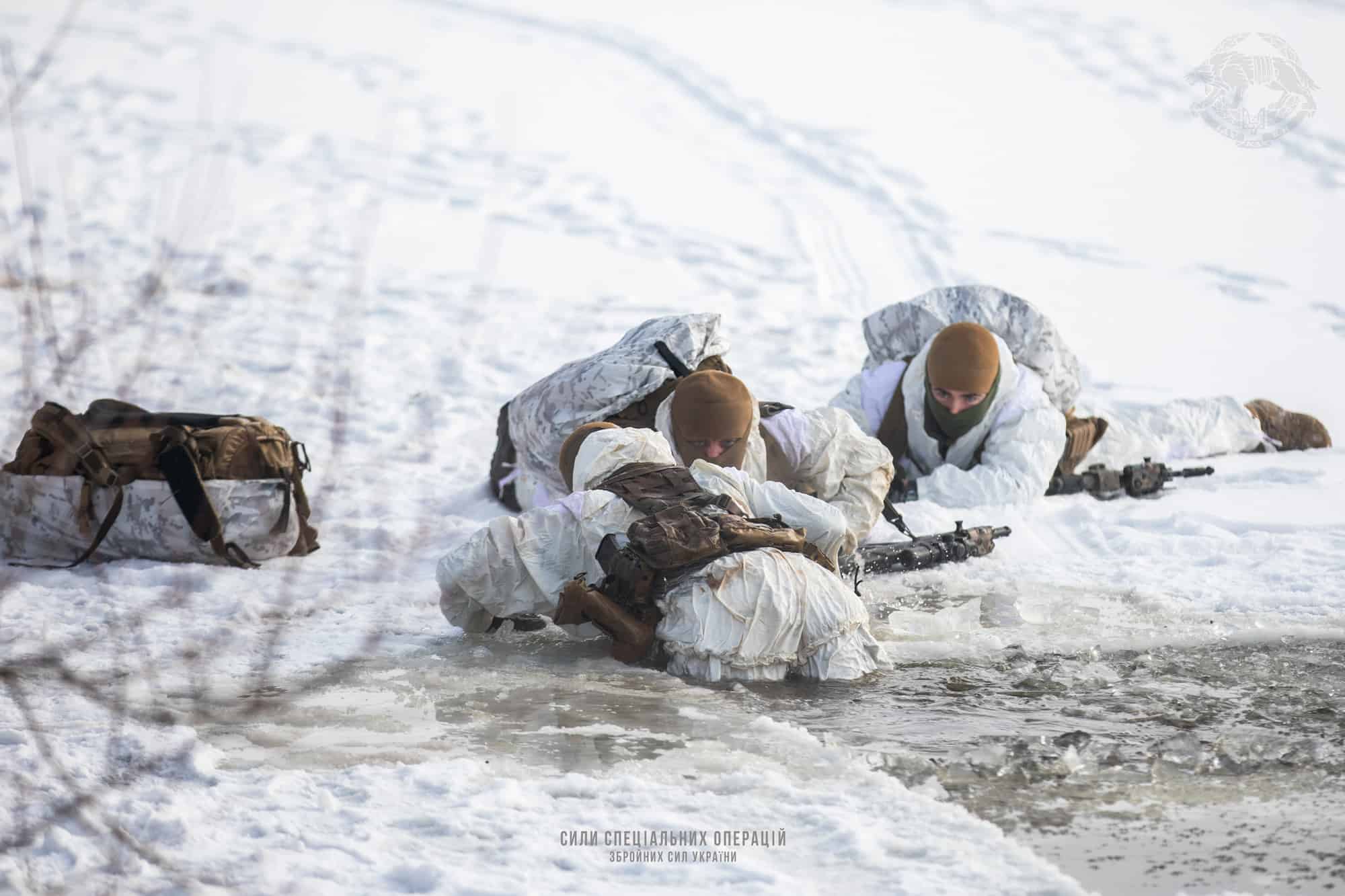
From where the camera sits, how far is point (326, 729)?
3.53 meters

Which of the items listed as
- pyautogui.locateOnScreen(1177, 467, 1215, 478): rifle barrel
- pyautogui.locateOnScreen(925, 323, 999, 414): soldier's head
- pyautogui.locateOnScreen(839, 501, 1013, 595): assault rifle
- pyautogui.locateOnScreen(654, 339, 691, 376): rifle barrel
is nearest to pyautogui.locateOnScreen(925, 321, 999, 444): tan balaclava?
pyautogui.locateOnScreen(925, 323, 999, 414): soldier's head

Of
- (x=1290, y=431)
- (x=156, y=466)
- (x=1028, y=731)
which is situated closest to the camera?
(x=1028, y=731)

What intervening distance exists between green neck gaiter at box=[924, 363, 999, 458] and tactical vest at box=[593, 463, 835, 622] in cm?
263

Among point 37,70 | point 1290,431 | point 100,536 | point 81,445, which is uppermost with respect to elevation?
point 37,70

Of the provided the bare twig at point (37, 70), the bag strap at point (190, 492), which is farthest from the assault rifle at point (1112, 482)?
the bare twig at point (37, 70)

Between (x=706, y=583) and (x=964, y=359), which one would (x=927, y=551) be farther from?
(x=706, y=583)

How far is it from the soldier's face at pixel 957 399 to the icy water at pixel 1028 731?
2.35 metres

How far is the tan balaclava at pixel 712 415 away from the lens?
4.84 meters

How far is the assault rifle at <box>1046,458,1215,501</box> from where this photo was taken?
6.89 metres

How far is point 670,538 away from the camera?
4016 millimetres

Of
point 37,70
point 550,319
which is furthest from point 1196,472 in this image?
point 37,70

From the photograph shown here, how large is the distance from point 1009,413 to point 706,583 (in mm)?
3139

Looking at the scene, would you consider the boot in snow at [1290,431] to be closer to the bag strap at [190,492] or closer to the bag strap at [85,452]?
the bag strap at [190,492]

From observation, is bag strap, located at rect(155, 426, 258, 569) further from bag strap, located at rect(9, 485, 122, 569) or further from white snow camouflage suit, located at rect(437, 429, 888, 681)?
white snow camouflage suit, located at rect(437, 429, 888, 681)
